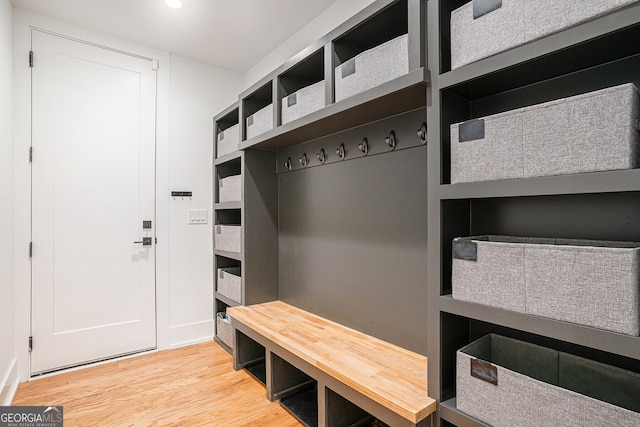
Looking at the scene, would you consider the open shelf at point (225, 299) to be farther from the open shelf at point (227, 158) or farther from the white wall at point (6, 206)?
the white wall at point (6, 206)

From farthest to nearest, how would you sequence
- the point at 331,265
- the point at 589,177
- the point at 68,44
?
the point at 68,44, the point at 331,265, the point at 589,177

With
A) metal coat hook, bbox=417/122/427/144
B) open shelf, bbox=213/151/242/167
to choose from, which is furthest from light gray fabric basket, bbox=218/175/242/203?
metal coat hook, bbox=417/122/427/144

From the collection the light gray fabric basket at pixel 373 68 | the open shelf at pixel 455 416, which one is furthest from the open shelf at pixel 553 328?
the light gray fabric basket at pixel 373 68

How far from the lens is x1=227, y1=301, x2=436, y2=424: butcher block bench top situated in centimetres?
132

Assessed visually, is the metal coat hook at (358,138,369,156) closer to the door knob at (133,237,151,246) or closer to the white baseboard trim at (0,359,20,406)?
the door knob at (133,237,151,246)

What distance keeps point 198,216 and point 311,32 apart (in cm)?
193

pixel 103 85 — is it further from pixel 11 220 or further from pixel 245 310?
pixel 245 310

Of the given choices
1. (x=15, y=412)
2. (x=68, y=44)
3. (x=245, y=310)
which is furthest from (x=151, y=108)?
(x=15, y=412)

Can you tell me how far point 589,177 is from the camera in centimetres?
94

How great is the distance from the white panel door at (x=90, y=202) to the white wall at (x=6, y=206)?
187mm

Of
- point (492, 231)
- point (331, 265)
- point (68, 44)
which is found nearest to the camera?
point (492, 231)

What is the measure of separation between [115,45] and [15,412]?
2.73 metres

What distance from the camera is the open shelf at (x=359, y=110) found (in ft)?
4.62

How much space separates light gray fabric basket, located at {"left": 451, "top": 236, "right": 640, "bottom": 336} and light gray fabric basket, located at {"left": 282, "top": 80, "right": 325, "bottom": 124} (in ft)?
3.79
